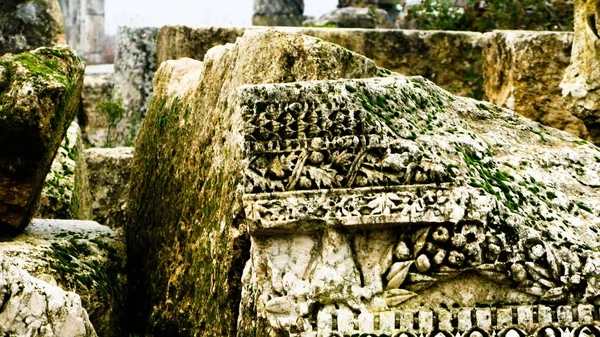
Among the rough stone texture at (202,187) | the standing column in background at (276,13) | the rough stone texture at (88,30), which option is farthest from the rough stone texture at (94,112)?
the rough stone texture at (88,30)

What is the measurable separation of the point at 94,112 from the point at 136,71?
914 millimetres

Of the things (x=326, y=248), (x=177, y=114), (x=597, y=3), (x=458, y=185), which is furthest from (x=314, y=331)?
(x=597, y=3)

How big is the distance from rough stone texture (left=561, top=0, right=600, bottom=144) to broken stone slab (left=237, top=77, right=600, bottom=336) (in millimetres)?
2486

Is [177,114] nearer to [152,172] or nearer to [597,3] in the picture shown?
[152,172]

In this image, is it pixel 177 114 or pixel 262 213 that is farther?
pixel 177 114

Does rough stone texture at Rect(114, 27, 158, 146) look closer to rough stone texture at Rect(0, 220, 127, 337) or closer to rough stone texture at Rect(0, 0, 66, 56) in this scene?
rough stone texture at Rect(0, 0, 66, 56)

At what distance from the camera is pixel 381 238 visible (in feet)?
14.7

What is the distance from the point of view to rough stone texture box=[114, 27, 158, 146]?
11.8m

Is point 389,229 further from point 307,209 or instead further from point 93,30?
point 93,30

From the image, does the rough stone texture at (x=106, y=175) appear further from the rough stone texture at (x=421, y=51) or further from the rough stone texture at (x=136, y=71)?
the rough stone texture at (x=136, y=71)

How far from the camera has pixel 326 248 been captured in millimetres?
4457

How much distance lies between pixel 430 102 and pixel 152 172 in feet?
7.67

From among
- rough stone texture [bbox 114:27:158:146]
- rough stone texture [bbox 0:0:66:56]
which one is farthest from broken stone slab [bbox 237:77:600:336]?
rough stone texture [bbox 0:0:66:56]

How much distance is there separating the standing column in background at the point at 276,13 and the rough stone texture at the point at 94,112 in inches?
268
